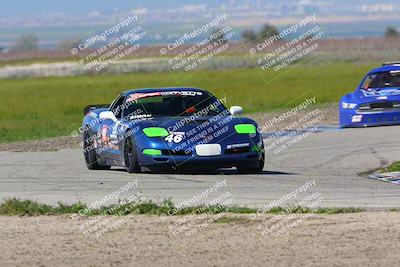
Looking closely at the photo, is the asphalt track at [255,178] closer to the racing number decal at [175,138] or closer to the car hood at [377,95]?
A: the racing number decal at [175,138]

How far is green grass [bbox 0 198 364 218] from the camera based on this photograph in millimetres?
12492

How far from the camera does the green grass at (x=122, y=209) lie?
492 inches

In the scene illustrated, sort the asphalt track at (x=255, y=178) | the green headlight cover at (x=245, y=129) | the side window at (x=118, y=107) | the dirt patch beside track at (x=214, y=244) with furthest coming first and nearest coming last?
the side window at (x=118, y=107)
the green headlight cover at (x=245, y=129)
the asphalt track at (x=255, y=178)
the dirt patch beside track at (x=214, y=244)

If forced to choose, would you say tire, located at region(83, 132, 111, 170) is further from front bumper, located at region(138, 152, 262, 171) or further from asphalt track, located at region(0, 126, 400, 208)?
front bumper, located at region(138, 152, 262, 171)

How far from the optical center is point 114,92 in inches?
2328

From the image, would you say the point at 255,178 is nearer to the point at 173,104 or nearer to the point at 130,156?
the point at 130,156

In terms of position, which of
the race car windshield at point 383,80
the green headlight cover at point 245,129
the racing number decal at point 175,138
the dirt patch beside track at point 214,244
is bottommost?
the race car windshield at point 383,80

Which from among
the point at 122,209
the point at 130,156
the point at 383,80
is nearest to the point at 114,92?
the point at 383,80

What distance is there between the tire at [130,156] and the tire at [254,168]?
1.44m

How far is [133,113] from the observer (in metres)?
18.6

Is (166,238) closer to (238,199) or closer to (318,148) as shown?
(238,199)

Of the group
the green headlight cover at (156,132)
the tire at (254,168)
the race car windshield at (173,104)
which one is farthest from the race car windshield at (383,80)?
the green headlight cover at (156,132)

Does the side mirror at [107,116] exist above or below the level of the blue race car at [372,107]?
above

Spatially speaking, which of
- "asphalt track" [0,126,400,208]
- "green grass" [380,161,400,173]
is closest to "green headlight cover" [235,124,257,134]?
"asphalt track" [0,126,400,208]
